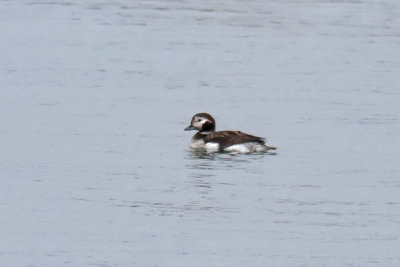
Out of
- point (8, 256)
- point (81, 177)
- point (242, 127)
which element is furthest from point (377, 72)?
point (8, 256)

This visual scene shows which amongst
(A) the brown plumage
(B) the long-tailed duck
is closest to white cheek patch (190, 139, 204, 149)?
(B) the long-tailed duck

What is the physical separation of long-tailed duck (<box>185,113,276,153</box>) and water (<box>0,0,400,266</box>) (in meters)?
0.19

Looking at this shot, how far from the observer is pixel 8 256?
432 inches

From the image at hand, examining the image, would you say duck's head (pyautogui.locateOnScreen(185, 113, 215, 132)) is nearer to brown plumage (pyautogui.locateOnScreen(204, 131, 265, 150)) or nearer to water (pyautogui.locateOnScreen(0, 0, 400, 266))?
brown plumage (pyautogui.locateOnScreen(204, 131, 265, 150))

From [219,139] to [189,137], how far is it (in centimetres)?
97

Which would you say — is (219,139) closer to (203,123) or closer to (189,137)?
(203,123)

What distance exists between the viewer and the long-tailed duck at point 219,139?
17031mm

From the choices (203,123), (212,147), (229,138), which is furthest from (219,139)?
(203,123)

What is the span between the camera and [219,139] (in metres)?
17.6

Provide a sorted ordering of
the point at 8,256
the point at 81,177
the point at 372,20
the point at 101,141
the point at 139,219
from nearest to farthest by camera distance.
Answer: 1. the point at 8,256
2. the point at 139,219
3. the point at 81,177
4. the point at 101,141
5. the point at 372,20

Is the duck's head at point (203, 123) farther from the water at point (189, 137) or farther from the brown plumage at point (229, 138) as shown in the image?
the water at point (189, 137)

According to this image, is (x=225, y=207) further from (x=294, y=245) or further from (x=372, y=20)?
(x=372, y=20)

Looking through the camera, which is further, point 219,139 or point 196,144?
point 219,139

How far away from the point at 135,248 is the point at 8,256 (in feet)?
3.72
